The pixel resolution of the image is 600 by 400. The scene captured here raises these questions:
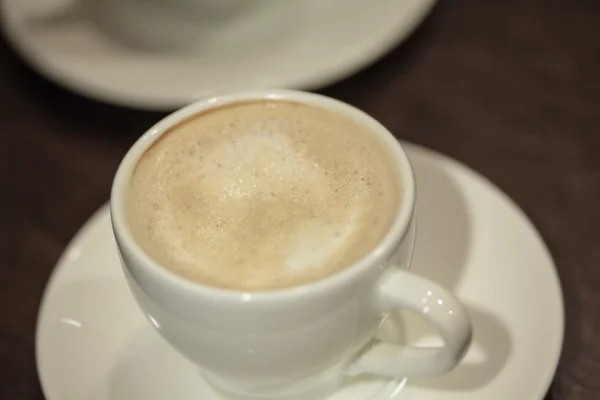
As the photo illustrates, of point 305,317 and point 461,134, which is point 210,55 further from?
point 305,317

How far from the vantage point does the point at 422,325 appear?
0.60m

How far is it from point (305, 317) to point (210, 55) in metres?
0.51

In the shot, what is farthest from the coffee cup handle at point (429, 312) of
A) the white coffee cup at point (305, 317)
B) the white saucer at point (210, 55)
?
the white saucer at point (210, 55)

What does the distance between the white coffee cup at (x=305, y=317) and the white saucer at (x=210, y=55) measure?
10.6 inches

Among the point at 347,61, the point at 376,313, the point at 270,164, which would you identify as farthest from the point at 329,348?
the point at 347,61

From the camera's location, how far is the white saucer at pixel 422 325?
1.82ft

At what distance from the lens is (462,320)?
46cm

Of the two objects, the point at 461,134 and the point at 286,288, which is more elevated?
the point at 286,288

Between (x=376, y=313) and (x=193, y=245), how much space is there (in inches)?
5.4

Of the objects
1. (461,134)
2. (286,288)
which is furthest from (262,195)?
(461,134)

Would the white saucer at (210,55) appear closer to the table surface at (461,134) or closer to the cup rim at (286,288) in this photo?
the table surface at (461,134)

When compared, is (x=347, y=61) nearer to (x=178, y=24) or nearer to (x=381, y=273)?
(x=178, y=24)

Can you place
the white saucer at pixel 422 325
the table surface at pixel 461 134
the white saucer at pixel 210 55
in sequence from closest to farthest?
the white saucer at pixel 422 325
the table surface at pixel 461 134
the white saucer at pixel 210 55

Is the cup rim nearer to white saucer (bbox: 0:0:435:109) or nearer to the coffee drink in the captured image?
the coffee drink
